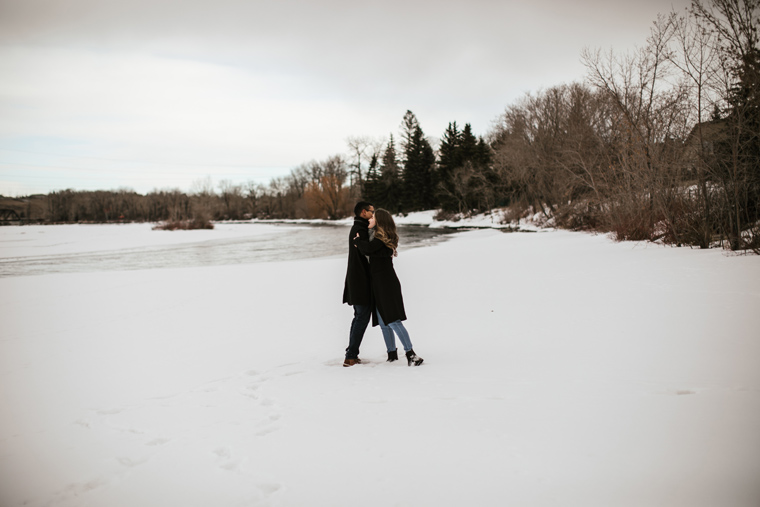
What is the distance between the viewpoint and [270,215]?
107125 mm

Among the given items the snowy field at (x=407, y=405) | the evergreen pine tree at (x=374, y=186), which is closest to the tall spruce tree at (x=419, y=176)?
the evergreen pine tree at (x=374, y=186)

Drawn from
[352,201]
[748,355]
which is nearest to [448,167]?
[352,201]

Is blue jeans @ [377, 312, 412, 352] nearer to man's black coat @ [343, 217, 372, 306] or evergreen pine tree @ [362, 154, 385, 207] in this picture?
man's black coat @ [343, 217, 372, 306]

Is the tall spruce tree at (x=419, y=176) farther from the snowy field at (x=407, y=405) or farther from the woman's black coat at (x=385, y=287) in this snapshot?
the woman's black coat at (x=385, y=287)

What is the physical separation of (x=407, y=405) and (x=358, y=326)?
1615mm

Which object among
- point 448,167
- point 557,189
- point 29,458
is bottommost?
point 29,458

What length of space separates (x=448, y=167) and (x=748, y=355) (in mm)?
59831

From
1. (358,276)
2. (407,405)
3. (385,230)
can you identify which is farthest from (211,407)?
(385,230)

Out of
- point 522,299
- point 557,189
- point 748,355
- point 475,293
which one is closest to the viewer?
point 748,355

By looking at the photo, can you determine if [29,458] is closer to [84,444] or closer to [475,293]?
[84,444]

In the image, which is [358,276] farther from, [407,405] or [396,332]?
[407,405]

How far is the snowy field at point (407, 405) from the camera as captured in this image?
2973mm

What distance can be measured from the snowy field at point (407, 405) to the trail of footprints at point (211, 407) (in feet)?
0.08

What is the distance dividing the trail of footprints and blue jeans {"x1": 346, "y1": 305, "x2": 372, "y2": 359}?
2.30 feet
